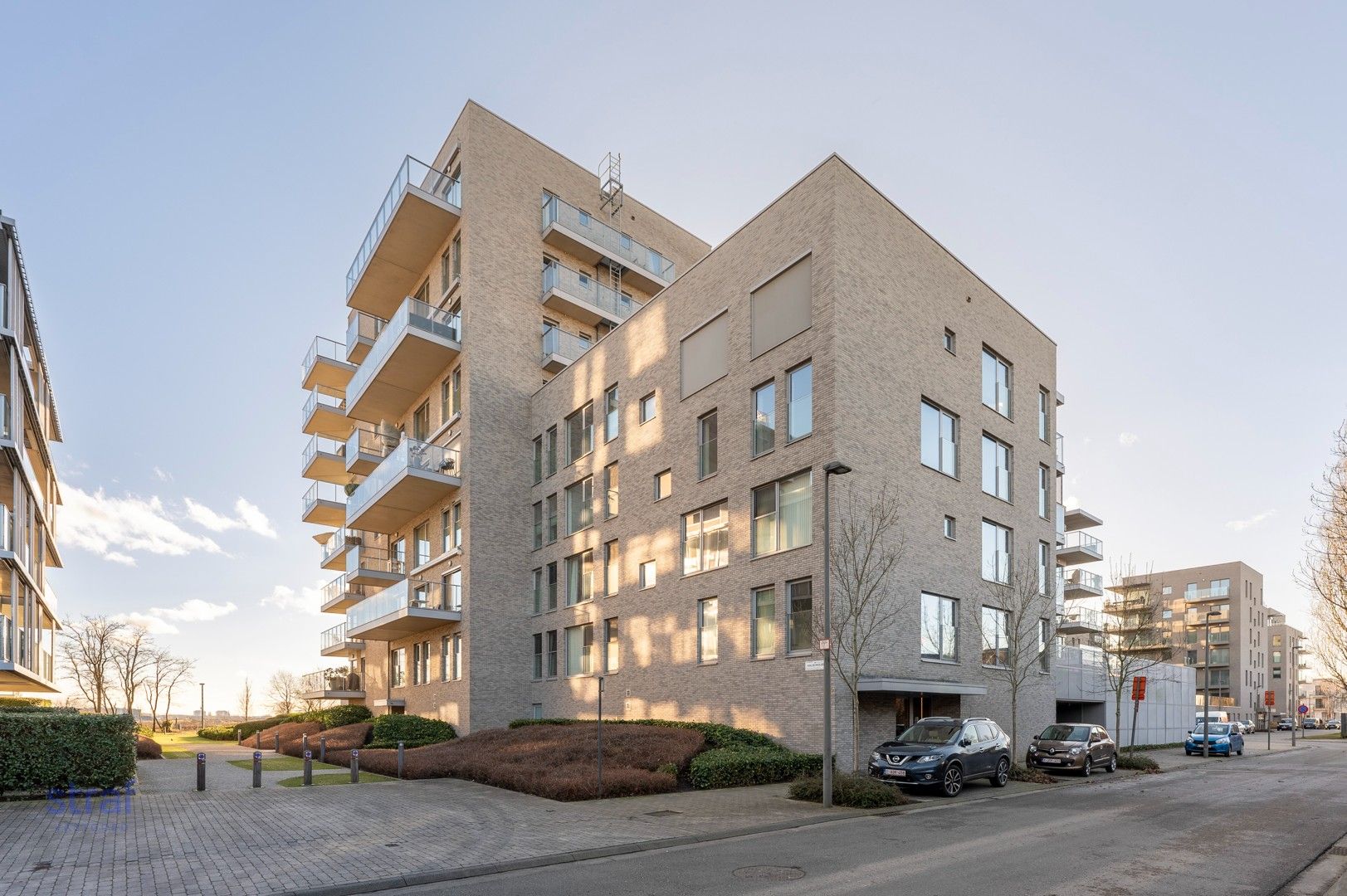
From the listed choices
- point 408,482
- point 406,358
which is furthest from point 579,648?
point 406,358

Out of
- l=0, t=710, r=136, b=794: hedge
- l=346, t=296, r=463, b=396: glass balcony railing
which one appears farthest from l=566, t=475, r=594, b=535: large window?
l=0, t=710, r=136, b=794: hedge

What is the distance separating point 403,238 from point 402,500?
10706 millimetres

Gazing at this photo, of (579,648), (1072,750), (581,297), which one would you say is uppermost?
(581,297)

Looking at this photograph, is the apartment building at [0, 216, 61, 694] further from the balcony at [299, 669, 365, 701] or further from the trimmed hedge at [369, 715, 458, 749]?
the balcony at [299, 669, 365, 701]

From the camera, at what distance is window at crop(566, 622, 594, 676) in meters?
30.5

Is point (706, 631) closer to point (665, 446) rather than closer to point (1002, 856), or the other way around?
point (665, 446)

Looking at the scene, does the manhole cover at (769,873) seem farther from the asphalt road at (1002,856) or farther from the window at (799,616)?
the window at (799,616)

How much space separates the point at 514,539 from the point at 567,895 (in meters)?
24.8

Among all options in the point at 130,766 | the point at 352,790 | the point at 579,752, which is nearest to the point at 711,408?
the point at 579,752

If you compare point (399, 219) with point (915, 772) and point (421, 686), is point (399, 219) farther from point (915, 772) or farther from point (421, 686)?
point (915, 772)

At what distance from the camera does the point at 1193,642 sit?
9412 centimetres

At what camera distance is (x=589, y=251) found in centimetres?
3678

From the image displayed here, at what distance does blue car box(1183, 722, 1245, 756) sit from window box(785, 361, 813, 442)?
25363 millimetres

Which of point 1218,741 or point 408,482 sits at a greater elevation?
point 408,482
